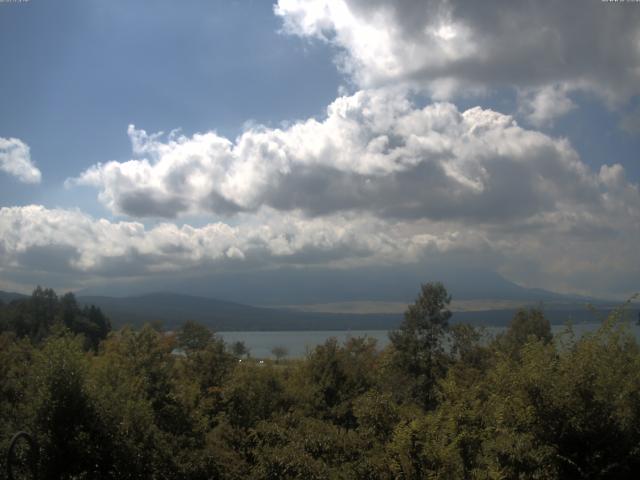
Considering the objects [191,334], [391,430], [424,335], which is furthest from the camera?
[191,334]

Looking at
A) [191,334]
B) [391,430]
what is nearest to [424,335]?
[391,430]

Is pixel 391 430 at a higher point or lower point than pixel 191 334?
higher

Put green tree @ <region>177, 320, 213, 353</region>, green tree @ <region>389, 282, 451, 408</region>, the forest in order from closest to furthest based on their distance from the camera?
the forest < green tree @ <region>389, 282, 451, 408</region> < green tree @ <region>177, 320, 213, 353</region>

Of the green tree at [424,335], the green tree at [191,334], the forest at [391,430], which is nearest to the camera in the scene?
the forest at [391,430]

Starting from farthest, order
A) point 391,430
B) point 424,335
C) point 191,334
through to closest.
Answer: point 191,334 → point 424,335 → point 391,430

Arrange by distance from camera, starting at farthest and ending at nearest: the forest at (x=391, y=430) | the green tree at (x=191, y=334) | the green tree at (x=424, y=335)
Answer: the green tree at (x=191, y=334)
the green tree at (x=424, y=335)
the forest at (x=391, y=430)

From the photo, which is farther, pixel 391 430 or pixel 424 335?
pixel 424 335

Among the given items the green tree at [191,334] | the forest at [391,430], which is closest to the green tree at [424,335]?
the forest at [391,430]

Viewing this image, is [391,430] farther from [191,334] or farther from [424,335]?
[191,334]

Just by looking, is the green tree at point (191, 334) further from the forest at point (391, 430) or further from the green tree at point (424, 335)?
the forest at point (391, 430)

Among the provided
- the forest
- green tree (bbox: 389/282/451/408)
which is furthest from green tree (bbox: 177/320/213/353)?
the forest

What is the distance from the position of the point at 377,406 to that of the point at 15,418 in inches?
365

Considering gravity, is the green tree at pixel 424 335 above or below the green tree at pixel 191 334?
above

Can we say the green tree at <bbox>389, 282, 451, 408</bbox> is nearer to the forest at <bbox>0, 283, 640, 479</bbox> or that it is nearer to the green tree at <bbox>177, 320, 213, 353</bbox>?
the forest at <bbox>0, 283, 640, 479</bbox>
